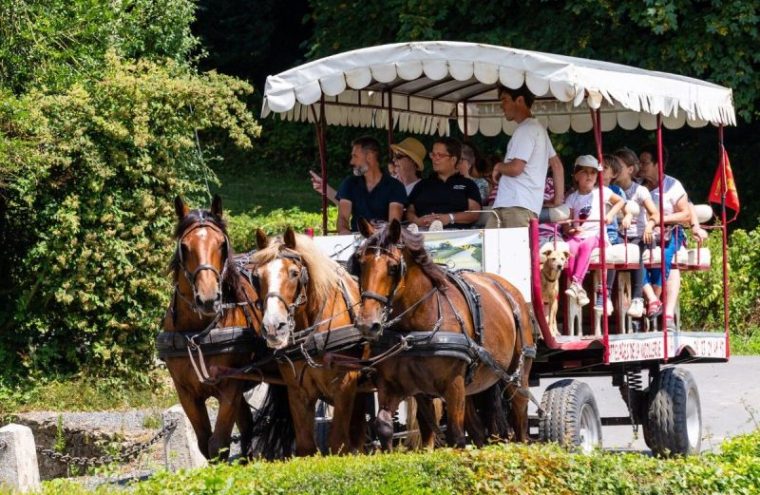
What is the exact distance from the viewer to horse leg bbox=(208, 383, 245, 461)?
9570 millimetres

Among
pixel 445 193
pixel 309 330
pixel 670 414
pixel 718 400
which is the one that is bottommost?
pixel 718 400

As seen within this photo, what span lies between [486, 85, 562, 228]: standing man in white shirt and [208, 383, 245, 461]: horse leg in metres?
2.51

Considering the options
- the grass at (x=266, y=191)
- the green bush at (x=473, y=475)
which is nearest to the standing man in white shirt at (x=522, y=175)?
the green bush at (x=473, y=475)

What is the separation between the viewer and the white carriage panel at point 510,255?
34.9ft

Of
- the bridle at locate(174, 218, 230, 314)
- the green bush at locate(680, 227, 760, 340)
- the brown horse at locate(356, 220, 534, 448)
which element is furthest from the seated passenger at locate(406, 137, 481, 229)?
the green bush at locate(680, 227, 760, 340)

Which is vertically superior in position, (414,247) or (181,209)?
(181,209)

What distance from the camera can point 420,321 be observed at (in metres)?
9.53

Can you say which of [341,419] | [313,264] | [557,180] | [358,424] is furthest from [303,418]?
[557,180]

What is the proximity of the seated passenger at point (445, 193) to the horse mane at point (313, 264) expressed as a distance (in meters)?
1.50

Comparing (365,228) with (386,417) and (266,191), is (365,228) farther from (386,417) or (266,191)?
(266,191)

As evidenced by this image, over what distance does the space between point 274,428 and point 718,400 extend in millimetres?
7675

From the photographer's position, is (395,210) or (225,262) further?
(395,210)

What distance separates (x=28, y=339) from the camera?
49.1 ft

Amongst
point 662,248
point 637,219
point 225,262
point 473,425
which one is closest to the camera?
point 225,262
